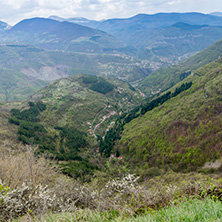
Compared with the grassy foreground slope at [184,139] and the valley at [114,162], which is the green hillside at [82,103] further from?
the grassy foreground slope at [184,139]

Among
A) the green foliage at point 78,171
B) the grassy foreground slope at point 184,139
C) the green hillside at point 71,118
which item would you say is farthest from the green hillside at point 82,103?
the green foliage at point 78,171

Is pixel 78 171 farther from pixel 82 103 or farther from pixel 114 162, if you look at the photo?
pixel 82 103

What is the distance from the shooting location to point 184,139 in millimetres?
58344

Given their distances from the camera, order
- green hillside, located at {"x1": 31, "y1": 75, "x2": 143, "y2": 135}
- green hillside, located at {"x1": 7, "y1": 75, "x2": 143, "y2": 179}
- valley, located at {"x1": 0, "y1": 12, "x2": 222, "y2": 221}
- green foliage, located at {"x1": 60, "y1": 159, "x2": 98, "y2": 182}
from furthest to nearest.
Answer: green hillside, located at {"x1": 31, "y1": 75, "x2": 143, "y2": 135}, green hillside, located at {"x1": 7, "y1": 75, "x2": 143, "y2": 179}, green foliage, located at {"x1": 60, "y1": 159, "x2": 98, "y2": 182}, valley, located at {"x1": 0, "y1": 12, "x2": 222, "y2": 221}

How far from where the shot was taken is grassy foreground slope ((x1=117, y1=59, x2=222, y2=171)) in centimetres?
5006

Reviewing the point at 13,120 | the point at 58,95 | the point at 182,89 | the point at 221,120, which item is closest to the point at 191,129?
the point at 221,120

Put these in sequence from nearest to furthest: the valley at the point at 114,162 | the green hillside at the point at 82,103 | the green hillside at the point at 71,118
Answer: the valley at the point at 114,162 < the green hillside at the point at 71,118 < the green hillside at the point at 82,103

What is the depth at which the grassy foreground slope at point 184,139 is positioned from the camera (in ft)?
164

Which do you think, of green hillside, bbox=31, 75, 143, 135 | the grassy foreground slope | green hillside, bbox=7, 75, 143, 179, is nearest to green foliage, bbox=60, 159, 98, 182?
green hillside, bbox=7, 75, 143, 179

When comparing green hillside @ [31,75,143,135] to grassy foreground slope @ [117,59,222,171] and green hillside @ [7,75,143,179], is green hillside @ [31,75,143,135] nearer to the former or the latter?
green hillside @ [7,75,143,179]

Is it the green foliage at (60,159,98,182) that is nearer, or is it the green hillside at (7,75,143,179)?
the green foliage at (60,159,98,182)

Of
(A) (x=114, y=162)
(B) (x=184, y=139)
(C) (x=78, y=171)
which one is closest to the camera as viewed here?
(C) (x=78, y=171)

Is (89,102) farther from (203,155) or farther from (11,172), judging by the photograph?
(11,172)

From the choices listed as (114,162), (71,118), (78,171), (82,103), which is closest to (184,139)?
(114,162)
